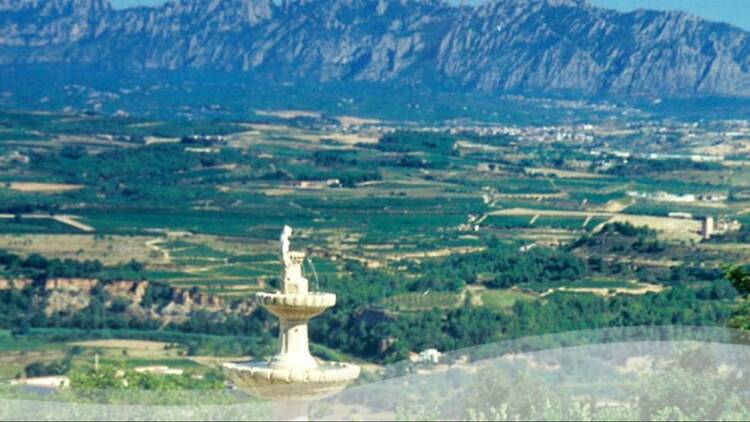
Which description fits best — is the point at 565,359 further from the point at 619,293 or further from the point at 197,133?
the point at 197,133

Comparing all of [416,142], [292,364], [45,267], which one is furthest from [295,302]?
[416,142]

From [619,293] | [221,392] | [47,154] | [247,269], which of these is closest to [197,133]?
[47,154]

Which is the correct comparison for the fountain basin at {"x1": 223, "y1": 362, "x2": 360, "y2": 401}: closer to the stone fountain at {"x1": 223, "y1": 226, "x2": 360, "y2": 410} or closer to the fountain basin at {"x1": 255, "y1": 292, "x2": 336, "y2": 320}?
the stone fountain at {"x1": 223, "y1": 226, "x2": 360, "y2": 410}

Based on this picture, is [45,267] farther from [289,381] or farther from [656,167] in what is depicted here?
[656,167]

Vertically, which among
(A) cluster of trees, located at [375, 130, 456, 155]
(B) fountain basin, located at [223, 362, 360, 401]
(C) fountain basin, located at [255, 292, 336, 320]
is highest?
(C) fountain basin, located at [255, 292, 336, 320]

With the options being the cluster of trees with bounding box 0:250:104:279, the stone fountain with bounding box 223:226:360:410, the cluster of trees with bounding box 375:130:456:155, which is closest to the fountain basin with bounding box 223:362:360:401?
the stone fountain with bounding box 223:226:360:410

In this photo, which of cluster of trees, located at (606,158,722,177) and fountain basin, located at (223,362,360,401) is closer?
fountain basin, located at (223,362,360,401)

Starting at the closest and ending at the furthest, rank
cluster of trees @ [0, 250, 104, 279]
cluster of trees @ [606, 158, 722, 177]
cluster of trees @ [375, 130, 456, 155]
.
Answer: cluster of trees @ [0, 250, 104, 279], cluster of trees @ [606, 158, 722, 177], cluster of trees @ [375, 130, 456, 155]

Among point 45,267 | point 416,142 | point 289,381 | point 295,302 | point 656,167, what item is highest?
point 295,302
